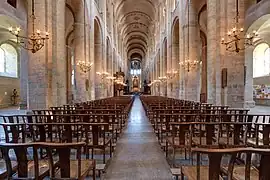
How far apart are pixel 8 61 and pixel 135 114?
15.4m

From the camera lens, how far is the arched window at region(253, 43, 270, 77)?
26656 millimetres

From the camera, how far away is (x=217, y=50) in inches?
526

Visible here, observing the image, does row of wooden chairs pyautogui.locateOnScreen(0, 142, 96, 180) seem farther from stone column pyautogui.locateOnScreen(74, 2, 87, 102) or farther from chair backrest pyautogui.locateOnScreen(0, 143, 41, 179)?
stone column pyautogui.locateOnScreen(74, 2, 87, 102)

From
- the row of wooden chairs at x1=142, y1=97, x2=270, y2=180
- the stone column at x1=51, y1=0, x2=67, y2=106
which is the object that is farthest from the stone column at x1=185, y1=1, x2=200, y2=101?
the row of wooden chairs at x1=142, y1=97, x2=270, y2=180

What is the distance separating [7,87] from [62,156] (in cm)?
2451

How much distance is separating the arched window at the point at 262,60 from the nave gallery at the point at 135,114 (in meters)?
0.10

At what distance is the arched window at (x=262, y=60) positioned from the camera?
2666 centimetres

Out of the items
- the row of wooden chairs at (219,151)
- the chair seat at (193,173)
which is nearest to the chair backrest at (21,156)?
the row of wooden chairs at (219,151)

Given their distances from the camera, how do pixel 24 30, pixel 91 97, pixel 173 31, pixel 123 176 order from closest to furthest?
pixel 123 176
pixel 24 30
pixel 91 97
pixel 173 31

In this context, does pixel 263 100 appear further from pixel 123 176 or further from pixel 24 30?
pixel 123 176

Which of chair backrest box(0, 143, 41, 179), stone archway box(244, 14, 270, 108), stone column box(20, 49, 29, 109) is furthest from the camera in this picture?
stone column box(20, 49, 29, 109)

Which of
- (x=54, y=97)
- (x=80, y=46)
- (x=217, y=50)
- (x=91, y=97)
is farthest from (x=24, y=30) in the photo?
(x=217, y=50)

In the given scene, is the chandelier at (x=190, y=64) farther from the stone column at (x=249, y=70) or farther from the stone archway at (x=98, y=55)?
the stone archway at (x=98, y=55)

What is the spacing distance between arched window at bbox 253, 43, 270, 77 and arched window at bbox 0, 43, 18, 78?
23957 mm
